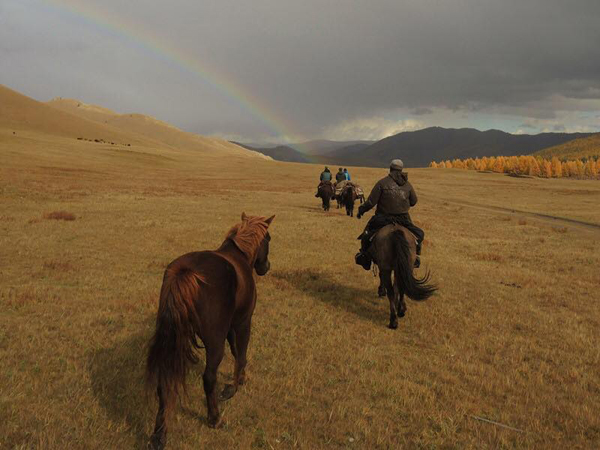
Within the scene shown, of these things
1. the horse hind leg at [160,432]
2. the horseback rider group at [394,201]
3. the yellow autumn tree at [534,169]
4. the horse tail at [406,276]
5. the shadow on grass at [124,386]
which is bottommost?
the shadow on grass at [124,386]

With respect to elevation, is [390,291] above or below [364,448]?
above

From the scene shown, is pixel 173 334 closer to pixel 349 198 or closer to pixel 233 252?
pixel 233 252

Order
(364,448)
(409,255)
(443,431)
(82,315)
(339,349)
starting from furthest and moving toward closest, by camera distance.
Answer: (409,255) < (82,315) < (339,349) < (443,431) < (364,448)

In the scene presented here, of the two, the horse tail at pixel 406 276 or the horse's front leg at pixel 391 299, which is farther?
the horse's front leg at pixel 391 299

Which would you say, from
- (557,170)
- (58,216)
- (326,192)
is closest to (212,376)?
(58,216)

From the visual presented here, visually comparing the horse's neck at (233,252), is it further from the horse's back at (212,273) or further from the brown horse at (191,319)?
the horse's back at (212,273)

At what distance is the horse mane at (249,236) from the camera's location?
5695mm

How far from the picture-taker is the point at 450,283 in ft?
37.7

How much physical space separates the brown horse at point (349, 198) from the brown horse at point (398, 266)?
16.7 m

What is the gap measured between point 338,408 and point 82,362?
400cm

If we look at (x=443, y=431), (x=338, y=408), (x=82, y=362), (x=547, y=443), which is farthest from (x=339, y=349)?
(x=82, y=362)

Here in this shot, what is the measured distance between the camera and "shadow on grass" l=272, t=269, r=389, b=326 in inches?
365

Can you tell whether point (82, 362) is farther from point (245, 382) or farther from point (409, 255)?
point (409, 255)

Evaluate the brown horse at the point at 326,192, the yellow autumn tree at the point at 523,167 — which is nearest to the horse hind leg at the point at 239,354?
the brown horse at the point at 326,192
